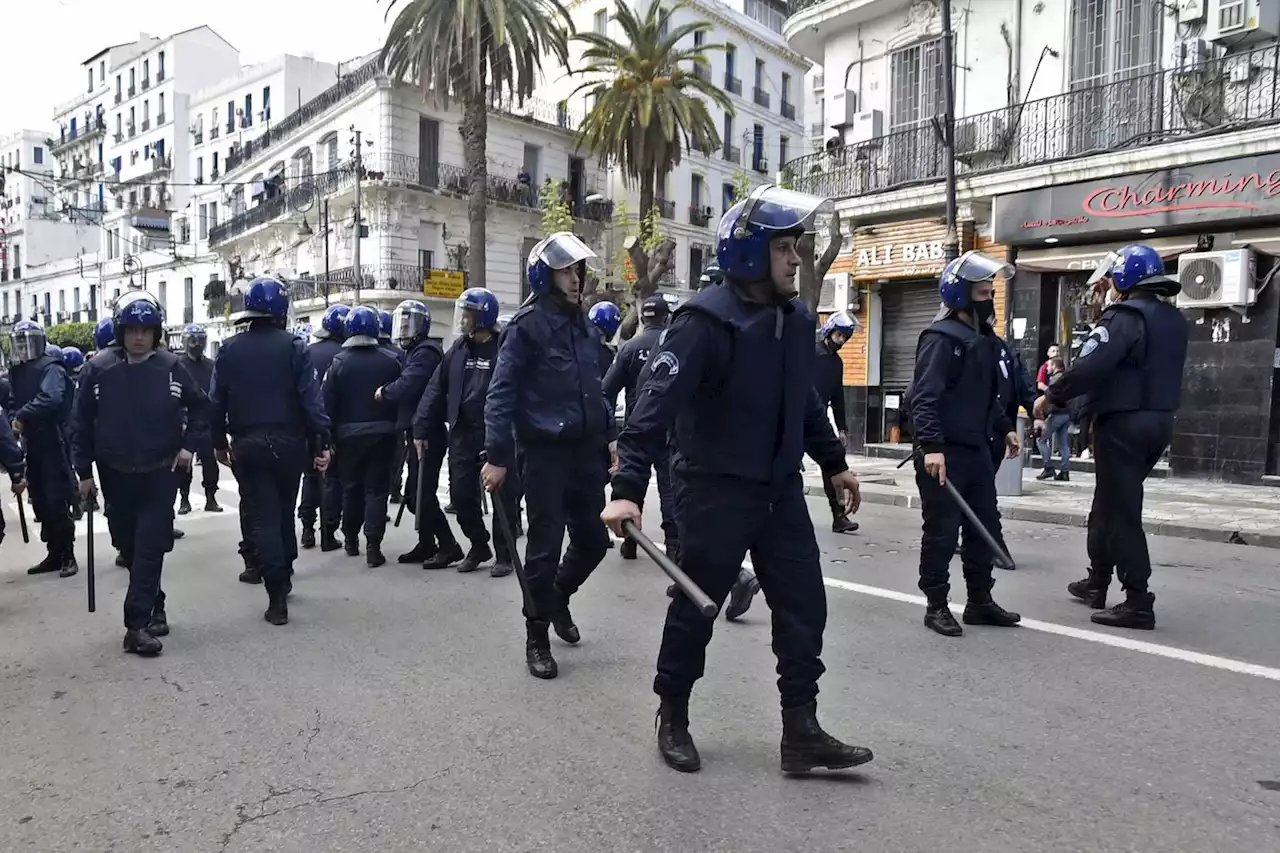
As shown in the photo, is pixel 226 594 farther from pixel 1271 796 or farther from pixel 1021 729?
pixel 1271 796

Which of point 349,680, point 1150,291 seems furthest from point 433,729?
point 1150,291

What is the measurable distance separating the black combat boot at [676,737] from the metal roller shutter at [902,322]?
15.3 metres

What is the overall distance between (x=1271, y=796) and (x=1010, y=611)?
8.61 ft

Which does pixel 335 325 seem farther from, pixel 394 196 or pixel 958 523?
pixel 394 196

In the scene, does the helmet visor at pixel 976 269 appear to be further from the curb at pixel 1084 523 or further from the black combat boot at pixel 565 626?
the curb at pixel 1084 523

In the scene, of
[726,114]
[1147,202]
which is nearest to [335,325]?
[1147,202]

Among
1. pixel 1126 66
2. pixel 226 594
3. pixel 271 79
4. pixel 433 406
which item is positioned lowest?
pixel 226 594

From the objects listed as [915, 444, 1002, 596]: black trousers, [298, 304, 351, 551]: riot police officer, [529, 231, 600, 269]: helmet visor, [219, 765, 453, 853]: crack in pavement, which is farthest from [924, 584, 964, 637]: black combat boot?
[298, 304, 351, 551]: riot police officer

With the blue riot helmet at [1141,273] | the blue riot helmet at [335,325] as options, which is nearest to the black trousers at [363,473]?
the blue riot helmet at [335,325]

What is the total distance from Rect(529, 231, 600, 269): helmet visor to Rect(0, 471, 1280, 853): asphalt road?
6.42 feet

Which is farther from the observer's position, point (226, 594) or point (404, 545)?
point (404, 545)

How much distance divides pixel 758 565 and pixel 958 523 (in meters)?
2.30

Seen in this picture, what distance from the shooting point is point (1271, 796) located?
331 cm

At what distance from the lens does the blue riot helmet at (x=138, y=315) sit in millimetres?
5398
